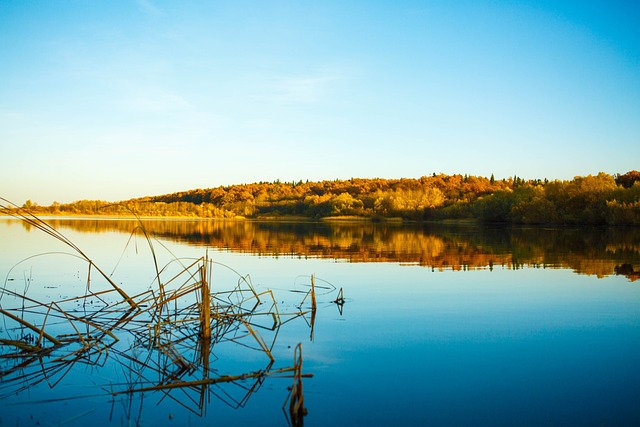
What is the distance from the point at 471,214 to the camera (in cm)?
9125

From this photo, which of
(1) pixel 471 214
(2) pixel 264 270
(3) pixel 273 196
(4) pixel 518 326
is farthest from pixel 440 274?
(3) pixel 273 196

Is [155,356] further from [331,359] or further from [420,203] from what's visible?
[420,203]

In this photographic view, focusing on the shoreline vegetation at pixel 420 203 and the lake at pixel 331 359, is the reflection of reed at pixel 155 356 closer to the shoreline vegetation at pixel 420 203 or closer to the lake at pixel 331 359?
the lake at pixel 331 359

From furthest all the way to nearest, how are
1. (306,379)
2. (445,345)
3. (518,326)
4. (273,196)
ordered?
(273,196)
(518,326)
(445,345)
(306,379)

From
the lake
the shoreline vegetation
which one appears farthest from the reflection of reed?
the shoreline vegetation

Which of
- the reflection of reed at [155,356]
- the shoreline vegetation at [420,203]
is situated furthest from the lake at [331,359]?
the shoreline vegetation at [420,203]

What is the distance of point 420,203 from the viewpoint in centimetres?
10675

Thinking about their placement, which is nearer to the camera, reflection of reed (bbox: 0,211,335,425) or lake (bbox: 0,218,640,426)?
lake (bbox: 0,218,640,426)

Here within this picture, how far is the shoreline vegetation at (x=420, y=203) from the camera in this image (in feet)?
212

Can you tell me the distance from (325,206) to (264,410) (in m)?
128

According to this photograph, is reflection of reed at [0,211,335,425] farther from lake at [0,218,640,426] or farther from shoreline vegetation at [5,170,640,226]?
shoreline vegetation at [5,170,640,226]

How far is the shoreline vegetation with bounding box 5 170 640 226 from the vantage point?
6450cm

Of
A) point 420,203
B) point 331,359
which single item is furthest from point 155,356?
point 420,203

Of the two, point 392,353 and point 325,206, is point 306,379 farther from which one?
point 325,206
